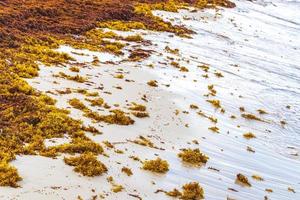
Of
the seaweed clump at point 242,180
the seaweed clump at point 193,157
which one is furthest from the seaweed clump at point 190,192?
the seaweed clump at point 242,180

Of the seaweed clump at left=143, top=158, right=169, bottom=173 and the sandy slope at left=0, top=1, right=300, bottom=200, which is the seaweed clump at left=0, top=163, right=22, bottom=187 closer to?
the sandy slope at left=0, top=1, right=300, bottom=200

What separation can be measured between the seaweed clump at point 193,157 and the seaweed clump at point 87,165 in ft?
8.83

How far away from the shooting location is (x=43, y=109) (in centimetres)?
1395

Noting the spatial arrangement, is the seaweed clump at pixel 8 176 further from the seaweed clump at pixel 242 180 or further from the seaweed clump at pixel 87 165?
the seaweed clump at pixel 242 180

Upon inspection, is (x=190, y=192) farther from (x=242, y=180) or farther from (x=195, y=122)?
(x=195, y=122)

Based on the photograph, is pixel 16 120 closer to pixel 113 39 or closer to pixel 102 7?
pixel 113 39

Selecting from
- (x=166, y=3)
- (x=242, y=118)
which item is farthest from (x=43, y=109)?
(x=166, y=3)

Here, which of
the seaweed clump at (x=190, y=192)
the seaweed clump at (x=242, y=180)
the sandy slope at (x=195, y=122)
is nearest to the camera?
the sandy slope at (x=195, y=122)

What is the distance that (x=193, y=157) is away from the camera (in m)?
13.8

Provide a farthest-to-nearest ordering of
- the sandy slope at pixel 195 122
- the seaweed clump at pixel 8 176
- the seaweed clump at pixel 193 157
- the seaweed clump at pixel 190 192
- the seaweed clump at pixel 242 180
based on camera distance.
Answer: the seaweed clump at pixel 193 157
the seaweed clump at pixel 242 180
the seaweed clump at pixel 190 192
the sandy slope at pixel 195 122
the seaweed clump at pixel 8 176

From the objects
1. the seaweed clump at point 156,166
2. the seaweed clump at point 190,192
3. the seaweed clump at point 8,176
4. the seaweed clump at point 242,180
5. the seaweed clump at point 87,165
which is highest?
the seaweed clump at point 8,176

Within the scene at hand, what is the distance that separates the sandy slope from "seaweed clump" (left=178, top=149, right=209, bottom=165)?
0.23 m

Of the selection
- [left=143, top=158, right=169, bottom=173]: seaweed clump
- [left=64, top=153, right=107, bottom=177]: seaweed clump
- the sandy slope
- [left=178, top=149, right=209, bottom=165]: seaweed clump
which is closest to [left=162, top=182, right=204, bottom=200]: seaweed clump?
the sandy slope

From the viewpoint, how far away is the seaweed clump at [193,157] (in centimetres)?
1372
